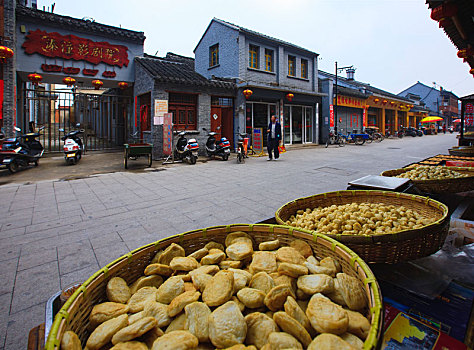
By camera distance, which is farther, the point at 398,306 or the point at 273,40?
the point at 273,40

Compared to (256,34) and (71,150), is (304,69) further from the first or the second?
(71,150)

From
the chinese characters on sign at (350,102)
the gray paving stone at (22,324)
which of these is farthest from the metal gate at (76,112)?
the chinese characters on sign at (350,102)

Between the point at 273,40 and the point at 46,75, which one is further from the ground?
the point at 273,40

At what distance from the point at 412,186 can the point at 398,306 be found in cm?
183

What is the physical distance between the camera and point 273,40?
632 inches

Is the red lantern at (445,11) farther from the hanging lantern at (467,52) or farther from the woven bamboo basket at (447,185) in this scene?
the woven bamboo basket at (447,185)

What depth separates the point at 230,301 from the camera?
120 cm

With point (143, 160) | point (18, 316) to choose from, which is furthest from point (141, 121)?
point (18, 316)

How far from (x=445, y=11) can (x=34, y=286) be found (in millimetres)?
6537

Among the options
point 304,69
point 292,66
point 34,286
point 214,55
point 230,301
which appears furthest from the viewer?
point 304,69

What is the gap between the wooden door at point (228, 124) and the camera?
14625 millimetres

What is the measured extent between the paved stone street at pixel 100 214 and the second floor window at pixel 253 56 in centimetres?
957

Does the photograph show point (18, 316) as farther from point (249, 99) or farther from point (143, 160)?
point (249, 99)

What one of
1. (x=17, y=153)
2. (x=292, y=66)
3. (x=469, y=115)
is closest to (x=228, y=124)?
(x=292, y=66)
